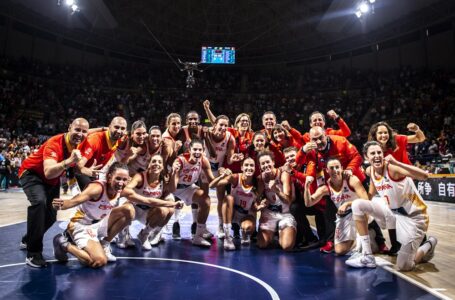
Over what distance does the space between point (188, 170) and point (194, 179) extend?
221mm

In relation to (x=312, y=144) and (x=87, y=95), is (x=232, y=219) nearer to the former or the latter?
(x=312, y=144)

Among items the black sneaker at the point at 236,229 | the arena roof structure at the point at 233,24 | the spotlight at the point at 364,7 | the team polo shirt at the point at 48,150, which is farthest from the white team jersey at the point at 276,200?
the arena roof structure at the point at 233,24

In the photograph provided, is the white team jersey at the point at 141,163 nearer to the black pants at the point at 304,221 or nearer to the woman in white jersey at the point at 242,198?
the woman in white jersey at the point at 242,198

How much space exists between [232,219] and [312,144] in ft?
6.22

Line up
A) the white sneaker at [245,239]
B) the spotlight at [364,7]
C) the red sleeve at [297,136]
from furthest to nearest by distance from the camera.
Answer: the spotlight at [364,7], the red sleeve at [297,136], the white sneaker at [245,239]

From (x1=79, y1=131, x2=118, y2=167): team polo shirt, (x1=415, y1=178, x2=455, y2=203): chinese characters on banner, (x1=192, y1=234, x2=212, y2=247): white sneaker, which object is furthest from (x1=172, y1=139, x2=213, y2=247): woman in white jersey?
(x1=415, y1=178, x2=455, y2=203): chinese characters on banner

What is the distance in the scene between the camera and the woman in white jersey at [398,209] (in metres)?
3.97

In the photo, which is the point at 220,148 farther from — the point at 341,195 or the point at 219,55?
the point at 219,55

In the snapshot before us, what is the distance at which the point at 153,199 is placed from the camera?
482 cm

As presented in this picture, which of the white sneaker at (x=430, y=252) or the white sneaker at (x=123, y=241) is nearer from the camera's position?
the white sneaker at (x=430, y=252)

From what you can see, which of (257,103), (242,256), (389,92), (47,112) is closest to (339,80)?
(389,92)

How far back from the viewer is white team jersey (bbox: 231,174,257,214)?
555cm

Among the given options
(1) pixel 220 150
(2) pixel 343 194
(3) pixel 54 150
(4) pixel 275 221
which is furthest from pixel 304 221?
(3) pixel 54 150

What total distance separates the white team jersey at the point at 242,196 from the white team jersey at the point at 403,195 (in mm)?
2058
